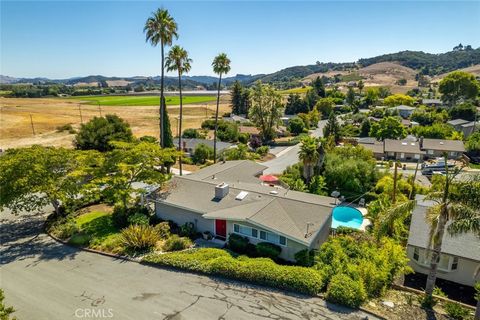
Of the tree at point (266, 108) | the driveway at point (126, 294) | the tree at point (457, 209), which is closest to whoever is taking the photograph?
the tree at point (457, 209)

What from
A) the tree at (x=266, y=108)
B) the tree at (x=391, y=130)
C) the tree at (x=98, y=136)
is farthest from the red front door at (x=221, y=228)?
the tree at (x=391, y=130)

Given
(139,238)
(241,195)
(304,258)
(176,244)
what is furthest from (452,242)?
(139,238)

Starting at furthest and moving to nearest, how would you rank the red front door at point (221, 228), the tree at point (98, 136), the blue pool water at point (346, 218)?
the tree at point (98, 136), the blue pool water at point (346, 218), the red front door at point (221, 228)

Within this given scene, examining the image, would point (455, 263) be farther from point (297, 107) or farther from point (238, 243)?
point (297, 107)

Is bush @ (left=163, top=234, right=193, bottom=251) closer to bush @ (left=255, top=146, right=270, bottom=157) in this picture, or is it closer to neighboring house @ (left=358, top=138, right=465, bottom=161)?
bush @ (left=255, top=146, right=270, bottom=157)

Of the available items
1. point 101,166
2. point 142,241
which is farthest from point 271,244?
point 101,166

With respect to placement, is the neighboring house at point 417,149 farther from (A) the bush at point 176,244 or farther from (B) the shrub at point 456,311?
(A) the bush at point 176,244
